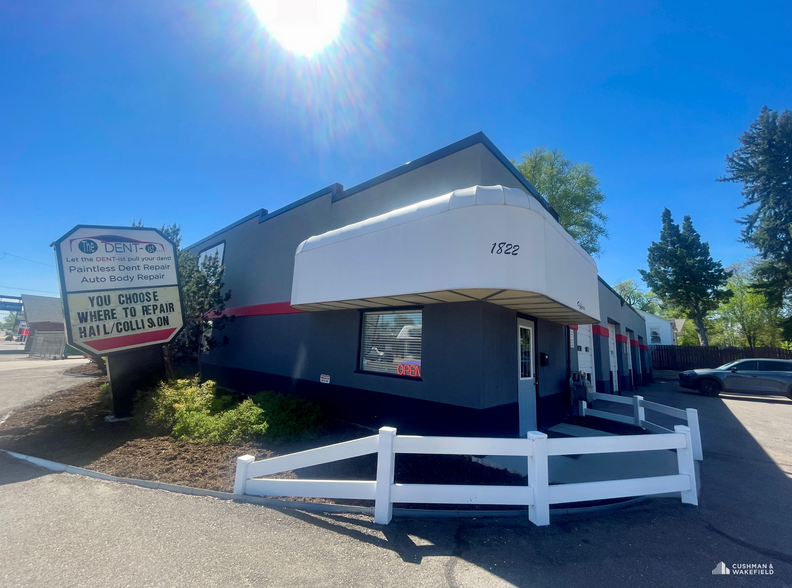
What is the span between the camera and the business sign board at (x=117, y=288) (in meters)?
7.58

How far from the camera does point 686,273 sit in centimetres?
3488

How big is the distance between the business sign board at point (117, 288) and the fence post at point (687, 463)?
10.3 metres

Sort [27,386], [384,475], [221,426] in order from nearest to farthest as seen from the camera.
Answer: [384,475], [221,426], [27,386]

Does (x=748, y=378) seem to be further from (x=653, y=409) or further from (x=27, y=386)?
(x=27, y=386)

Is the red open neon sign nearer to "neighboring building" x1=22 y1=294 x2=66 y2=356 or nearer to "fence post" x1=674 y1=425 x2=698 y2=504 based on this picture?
"fence post" x1=674 y1=425 x2=698 y2=504

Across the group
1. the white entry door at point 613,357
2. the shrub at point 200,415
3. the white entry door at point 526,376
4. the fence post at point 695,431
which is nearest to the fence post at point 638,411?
the fence post at point 695,431

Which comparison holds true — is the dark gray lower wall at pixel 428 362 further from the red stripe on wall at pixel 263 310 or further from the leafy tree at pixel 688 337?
the leafy tree at pixel 688 337

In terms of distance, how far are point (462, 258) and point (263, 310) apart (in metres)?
7.80

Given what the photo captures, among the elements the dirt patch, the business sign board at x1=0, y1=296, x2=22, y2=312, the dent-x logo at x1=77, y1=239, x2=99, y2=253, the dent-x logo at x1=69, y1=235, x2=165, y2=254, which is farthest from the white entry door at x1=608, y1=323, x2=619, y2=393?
the business sign board at x1=0, y1=296, x2=22, y2=312

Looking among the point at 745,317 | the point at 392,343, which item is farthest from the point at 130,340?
the point at 745,317

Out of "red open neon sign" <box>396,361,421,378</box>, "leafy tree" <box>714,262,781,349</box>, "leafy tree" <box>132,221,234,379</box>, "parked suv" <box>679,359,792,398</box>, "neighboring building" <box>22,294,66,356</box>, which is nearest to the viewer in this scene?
"red open neon sign" <box>396,361,421,378</box>

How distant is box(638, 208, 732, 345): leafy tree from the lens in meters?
33.9

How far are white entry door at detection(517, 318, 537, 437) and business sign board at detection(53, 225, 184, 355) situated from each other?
8.41 metres

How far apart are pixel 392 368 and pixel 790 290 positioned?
32.8 meters
